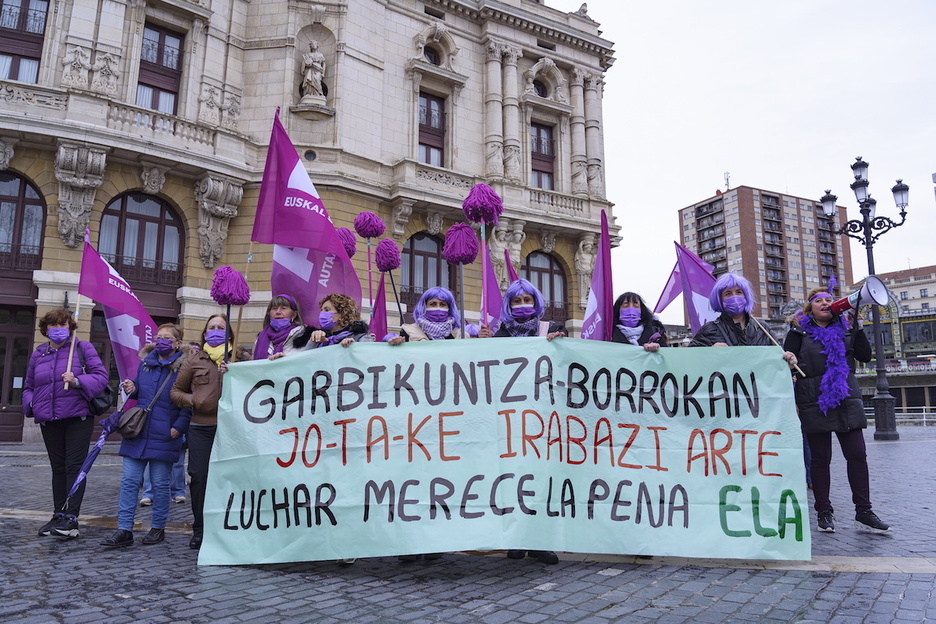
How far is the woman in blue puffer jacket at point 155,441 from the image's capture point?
16.9 feet

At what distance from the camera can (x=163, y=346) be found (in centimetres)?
556

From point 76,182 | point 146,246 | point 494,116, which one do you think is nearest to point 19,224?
point 76,182

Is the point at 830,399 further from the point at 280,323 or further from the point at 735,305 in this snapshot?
the point at 280,323

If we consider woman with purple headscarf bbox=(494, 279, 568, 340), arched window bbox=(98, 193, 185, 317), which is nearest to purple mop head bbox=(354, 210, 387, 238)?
woman with purple headscarf bbox=(494, 279, 568, 340)

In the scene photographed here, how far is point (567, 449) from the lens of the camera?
4.44m

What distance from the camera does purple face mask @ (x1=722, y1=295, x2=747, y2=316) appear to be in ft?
16.9

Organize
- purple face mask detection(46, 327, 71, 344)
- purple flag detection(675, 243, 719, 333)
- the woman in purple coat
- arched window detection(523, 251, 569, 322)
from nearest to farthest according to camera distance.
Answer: the woman in purple coat < purple face mask detection(46, 327, 71, 344) < purple flag detection(675, 243, 719, 333) < arched window detection(523, 251, 569, 322)

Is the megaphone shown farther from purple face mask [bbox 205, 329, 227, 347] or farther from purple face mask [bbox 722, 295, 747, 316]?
purple face mask [bbox 205, 329, 227, 347]

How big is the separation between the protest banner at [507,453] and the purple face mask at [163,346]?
1.09 m

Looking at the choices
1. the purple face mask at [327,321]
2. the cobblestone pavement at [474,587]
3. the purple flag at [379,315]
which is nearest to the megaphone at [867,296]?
the cobblestone pavement at [474,587]

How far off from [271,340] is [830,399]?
494cm

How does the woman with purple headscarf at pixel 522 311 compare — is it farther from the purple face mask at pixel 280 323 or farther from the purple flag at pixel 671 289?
the purple flag at pixel 671 289

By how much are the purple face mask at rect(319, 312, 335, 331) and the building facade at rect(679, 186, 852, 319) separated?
103788mm

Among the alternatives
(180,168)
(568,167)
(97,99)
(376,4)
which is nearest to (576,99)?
(568,167)
